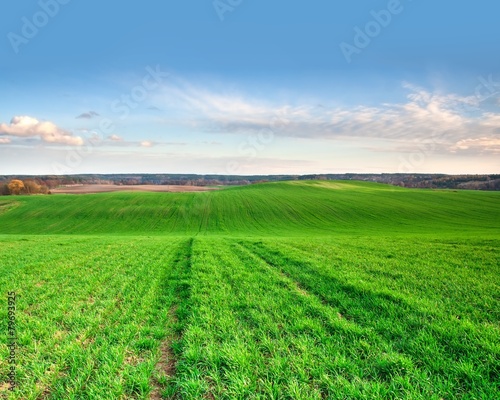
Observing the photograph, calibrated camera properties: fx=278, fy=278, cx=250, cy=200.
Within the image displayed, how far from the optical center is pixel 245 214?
6147 centimetres

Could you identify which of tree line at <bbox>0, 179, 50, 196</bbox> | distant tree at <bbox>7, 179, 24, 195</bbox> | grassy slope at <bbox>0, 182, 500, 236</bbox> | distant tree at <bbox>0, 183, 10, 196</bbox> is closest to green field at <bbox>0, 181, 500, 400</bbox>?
grassy slope at <bbox>0, 182, 500, 236</bbox>

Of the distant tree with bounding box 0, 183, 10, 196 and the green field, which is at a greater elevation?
the distant tree with bounding box 0, 183, 10, 196

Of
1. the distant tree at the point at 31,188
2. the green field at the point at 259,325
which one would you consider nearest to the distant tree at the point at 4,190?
the distant tree at the point at 31,188

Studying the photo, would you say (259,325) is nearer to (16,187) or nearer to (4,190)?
(16,187)

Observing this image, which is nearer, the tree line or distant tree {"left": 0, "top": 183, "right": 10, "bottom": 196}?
the tree line

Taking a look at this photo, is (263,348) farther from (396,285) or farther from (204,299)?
(396,285)

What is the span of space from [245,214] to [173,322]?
2140 inches

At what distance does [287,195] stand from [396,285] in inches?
2899

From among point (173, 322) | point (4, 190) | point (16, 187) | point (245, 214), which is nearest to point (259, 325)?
point (173, 322)

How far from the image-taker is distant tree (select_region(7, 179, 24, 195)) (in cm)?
9719

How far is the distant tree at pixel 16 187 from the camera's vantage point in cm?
9719

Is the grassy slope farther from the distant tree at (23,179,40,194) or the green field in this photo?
the green field

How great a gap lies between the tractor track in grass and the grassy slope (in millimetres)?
32063

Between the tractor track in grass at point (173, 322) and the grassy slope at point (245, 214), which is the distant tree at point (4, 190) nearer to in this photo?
the grassy slope at point (245, 214)
